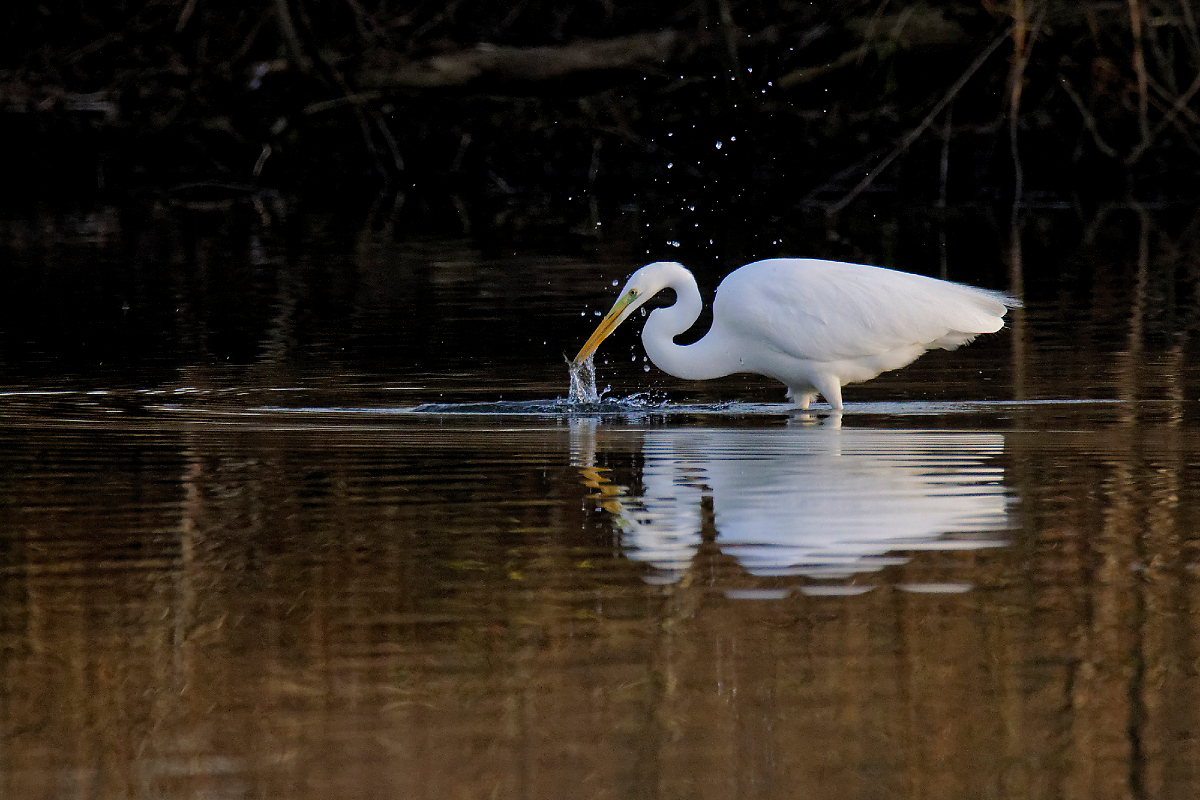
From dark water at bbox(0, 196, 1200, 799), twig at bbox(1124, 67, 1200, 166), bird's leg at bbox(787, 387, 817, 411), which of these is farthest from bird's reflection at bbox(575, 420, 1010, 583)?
twig at bbox(1124, 67, 1200, 166)

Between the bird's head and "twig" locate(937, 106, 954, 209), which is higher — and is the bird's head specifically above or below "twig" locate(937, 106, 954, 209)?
below

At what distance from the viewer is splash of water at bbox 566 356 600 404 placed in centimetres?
914

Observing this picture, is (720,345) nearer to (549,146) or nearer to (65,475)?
(65,475)

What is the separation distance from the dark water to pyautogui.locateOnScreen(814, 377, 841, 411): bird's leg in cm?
14

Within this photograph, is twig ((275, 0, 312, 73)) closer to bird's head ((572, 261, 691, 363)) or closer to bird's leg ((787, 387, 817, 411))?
bird's head ((572, 261, 691, 363))

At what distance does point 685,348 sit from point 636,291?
0.36 metres

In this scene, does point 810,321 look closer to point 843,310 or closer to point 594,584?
point 843,310

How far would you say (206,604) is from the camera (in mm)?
Result: 4980

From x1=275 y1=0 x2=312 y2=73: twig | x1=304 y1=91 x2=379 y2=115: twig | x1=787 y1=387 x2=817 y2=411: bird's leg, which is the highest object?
x1=275 y1=0 x2=312 y2=73: twig

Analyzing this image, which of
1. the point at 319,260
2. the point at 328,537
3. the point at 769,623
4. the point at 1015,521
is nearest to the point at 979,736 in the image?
the point at 769,623

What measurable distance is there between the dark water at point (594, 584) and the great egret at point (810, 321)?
25 cm

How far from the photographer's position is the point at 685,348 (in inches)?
370

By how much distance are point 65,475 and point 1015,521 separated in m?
3.33

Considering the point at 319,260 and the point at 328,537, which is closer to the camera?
the point at 328,537
